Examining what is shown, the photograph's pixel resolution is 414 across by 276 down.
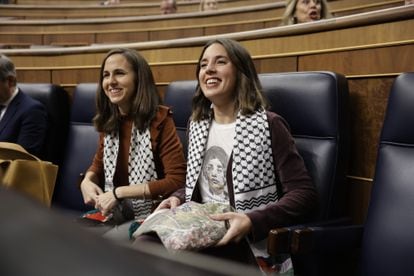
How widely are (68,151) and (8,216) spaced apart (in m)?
0.84

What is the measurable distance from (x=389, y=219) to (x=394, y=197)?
0.02 meters

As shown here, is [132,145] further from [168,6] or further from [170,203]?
[168,6]

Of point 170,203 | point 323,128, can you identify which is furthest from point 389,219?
point 170,203

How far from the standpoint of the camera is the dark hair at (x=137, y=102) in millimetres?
656

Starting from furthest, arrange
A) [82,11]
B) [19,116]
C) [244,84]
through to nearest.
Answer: [82,11] < [19,116] < [244,84]

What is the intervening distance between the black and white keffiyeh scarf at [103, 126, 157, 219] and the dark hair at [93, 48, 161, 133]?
15mm

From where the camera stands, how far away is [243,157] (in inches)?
19.9

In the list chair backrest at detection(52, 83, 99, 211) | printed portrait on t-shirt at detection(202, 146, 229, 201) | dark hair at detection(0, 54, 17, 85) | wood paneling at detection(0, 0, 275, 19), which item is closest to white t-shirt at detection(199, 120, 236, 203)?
printed portrait on t-shirt at detection(202, 146, 229, 201)

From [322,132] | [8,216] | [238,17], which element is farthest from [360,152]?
[238,17]

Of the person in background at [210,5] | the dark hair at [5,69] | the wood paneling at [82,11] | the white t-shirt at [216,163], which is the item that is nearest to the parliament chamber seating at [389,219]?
the white t-shirt at [216,163]

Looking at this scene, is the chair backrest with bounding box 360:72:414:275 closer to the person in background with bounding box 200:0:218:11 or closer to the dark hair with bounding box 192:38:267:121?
the dark hair with bounding box 192:38:267:121

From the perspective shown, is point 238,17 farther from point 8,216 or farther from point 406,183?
point 8,216

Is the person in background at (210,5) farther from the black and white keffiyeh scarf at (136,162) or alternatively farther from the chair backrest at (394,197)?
the chair backrest at (394,197)

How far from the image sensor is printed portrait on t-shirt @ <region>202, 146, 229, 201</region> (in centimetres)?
54
